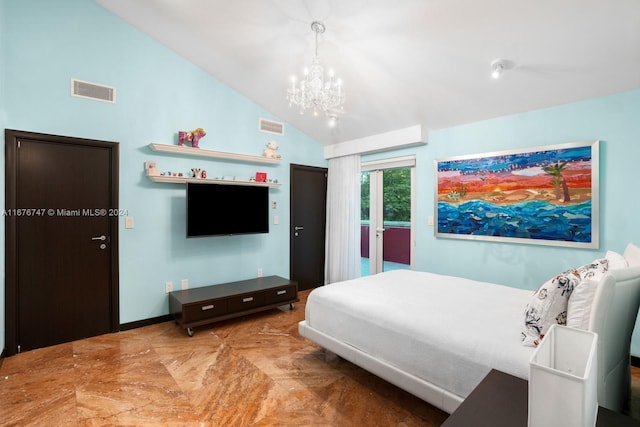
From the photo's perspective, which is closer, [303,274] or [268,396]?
[268,396]

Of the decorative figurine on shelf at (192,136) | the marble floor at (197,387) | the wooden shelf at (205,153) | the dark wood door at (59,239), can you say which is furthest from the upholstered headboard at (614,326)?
the dark wood door at (59,239)

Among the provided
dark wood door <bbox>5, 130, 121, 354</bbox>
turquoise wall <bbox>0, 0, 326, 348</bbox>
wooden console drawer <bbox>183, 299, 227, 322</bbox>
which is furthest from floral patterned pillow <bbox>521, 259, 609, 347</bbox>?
dark wood door <bbox>5, 130, 121, 354</bbox>

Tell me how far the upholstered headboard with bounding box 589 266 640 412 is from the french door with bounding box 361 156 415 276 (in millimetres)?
2674

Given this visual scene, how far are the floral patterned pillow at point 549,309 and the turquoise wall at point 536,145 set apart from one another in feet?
5.50

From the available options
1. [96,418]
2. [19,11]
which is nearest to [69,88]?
[19,11]

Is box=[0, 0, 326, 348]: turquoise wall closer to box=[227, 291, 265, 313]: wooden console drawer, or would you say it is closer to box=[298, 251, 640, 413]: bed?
box=[227, 291, 265, 313]: wooden console drawer

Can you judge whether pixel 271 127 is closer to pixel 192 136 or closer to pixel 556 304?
pixel 192 136

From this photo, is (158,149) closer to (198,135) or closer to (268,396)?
(198,135)

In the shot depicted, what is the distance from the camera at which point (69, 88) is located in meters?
3.06

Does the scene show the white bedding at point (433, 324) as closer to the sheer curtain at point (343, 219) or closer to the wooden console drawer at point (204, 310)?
the wooden console drawer at point (204, 310)

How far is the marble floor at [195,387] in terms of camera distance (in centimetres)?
202

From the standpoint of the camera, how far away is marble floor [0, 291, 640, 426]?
2016 mm

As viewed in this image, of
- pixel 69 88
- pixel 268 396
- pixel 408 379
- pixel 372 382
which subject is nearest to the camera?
pixel 408 379

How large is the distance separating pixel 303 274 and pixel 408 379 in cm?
324
